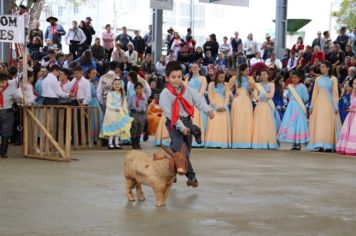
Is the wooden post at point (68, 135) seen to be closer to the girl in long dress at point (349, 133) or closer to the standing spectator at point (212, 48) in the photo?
the girl in long dress at point (349, 133)

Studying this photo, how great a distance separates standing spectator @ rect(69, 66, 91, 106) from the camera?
13430 millimetres

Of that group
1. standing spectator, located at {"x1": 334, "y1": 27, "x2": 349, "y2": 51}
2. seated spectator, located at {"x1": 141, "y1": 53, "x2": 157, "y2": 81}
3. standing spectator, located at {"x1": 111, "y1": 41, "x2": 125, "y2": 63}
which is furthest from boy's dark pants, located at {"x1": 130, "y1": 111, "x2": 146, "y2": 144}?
standing spectator, located at {"x1": 334, "y1": 27, "x2": 349, "y2": 51}

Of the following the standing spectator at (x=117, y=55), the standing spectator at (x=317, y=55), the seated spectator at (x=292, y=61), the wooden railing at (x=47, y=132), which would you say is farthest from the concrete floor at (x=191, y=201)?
the seated spectator at (x=292, y=61)

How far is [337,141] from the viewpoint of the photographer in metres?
13.2

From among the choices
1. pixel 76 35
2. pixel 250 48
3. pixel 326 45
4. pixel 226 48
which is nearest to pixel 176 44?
pixel 226 48

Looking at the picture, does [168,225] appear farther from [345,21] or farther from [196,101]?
[345,21]

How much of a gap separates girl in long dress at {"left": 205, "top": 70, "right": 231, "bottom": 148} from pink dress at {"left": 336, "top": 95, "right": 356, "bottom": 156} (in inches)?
93.2

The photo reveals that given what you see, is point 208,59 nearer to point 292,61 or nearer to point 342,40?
point 292,61

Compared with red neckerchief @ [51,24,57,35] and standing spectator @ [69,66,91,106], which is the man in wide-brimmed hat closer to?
red neckerchief @ [51,24,57,35]

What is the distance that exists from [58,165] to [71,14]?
41560mm

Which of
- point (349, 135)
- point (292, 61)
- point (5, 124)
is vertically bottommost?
point (349, 135)

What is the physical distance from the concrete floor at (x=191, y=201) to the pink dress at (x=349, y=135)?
5.19 feet

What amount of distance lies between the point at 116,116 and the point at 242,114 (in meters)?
2.69

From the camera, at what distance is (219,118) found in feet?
45.7
